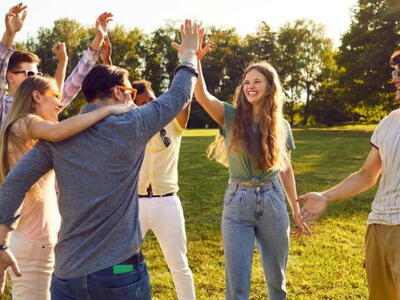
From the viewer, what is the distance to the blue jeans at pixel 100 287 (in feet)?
7.82

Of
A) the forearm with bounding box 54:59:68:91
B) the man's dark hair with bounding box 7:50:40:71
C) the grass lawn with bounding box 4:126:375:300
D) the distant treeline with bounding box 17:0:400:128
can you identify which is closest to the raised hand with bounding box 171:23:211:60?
the man's dark hair with bounding box 7:50:40:71

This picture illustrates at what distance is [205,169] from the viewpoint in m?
15.0

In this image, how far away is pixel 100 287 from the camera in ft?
7.84

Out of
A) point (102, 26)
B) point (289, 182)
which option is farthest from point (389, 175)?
point (102, 26)

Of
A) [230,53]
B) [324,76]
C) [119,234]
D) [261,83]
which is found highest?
[230,53]

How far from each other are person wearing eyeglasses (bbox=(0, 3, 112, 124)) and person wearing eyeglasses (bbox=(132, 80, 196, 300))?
0.52 m

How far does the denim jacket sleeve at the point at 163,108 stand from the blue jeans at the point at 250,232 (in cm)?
151

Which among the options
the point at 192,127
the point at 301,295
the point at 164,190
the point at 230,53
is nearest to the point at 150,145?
the point at 164,190

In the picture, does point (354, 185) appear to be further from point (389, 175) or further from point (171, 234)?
point (171, 234)

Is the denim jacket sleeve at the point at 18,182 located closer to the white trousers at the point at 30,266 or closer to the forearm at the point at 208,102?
the white trousers at the point at 30,266

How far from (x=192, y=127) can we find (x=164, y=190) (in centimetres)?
5546

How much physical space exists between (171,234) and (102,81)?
2064mm

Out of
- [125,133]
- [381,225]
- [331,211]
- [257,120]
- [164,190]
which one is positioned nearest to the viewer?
[125,133]

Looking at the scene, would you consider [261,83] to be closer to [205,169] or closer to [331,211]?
[331,211]
